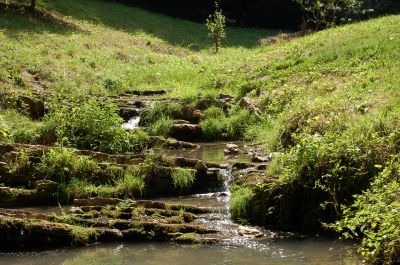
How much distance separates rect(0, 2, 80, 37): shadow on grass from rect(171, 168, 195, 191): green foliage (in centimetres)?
1323

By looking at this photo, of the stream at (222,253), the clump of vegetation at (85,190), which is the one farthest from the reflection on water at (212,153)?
the stream at (222,253)

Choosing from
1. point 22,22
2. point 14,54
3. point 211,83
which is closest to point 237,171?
point 211,83

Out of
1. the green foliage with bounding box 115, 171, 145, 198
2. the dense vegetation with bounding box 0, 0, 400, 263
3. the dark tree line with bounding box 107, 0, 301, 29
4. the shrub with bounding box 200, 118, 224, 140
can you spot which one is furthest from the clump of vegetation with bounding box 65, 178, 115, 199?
the dark tree line with bounding box 107, 0, 301, 29

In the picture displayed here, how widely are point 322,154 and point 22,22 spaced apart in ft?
60.5

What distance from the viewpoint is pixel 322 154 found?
10.1m

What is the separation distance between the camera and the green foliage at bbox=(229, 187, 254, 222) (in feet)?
34.5

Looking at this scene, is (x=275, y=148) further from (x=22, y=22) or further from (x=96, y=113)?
(x=22, y=22)

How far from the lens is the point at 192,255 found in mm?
8969

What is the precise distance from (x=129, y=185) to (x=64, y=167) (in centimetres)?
143

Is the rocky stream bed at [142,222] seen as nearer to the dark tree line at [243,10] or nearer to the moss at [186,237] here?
the moss at [186,237]

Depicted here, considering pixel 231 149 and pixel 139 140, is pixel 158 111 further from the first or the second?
pixel 231 149

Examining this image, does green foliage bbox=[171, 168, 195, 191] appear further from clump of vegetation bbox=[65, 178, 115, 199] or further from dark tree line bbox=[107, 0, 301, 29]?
dark tree line bbox=[107, 0, 301, 29]

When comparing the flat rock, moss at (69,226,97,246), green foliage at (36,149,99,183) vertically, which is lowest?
moss at (69,226,97,246)

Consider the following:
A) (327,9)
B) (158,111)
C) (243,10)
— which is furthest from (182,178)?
(243,10)
